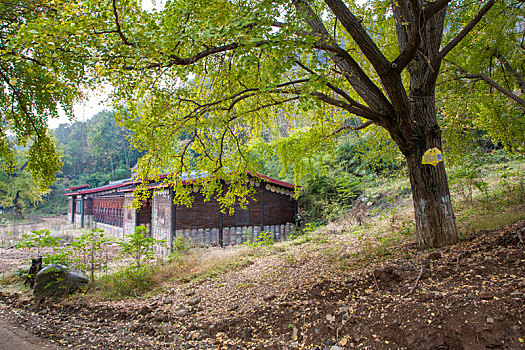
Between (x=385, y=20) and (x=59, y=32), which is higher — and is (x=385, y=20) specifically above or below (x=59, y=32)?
above

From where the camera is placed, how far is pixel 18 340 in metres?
4.63

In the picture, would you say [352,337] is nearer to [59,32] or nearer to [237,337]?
[237,337]

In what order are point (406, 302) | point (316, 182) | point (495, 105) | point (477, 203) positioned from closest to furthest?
point (406, 302)
point (495, 105)
point (477, 203)
point (316, 182)

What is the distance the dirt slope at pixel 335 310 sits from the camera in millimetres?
3107

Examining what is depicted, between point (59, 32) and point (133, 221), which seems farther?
point (133, 221)

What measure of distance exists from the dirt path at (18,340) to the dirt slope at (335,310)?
0.17 metres

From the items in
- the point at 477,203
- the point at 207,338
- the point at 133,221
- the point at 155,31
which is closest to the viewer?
the point at 155,31

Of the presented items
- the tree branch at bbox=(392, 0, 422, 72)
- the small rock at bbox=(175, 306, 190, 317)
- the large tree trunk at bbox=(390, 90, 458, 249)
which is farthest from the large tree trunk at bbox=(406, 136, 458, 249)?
the small rock at bbox=(175, 306, 190, 317)

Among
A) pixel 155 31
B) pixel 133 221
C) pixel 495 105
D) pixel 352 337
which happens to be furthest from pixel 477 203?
pixel 133 221

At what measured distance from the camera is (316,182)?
58.7 ft

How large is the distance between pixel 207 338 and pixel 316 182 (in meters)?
14.2

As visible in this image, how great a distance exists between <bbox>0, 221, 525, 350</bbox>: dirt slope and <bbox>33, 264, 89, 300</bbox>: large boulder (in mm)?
403

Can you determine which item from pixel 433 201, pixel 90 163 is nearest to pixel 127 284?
pixel 433 201

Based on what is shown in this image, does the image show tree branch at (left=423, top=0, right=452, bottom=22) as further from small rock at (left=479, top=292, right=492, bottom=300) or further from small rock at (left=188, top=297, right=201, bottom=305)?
small rock at (left=188, top=297, right=201, bottom=305)
